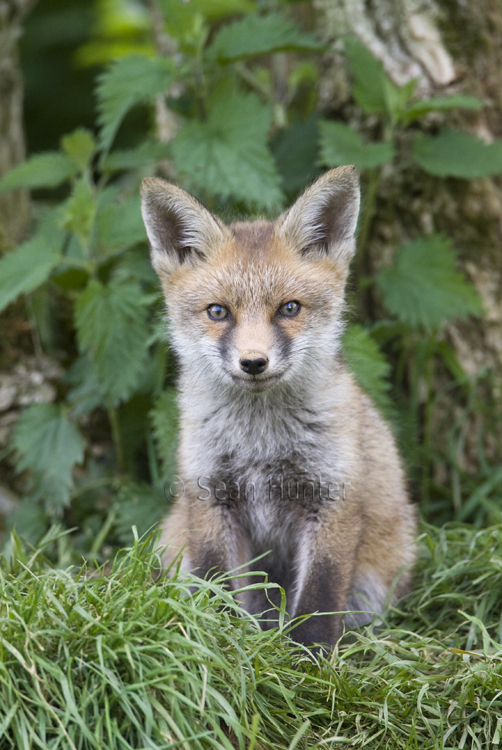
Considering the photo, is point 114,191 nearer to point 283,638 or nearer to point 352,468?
point 352,468

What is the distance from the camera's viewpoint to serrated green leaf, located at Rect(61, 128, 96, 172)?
4.27 metres

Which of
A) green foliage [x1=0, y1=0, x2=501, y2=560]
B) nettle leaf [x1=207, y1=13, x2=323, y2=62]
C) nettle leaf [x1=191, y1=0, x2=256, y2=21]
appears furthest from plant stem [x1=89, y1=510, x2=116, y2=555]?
nettle leaf [x1=191, y1=0, x2=256, y2=21]

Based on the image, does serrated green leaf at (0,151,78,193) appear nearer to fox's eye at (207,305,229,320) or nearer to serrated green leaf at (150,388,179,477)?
serrated green leaf at (150,388,179,477)

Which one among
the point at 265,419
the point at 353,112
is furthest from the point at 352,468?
the point at 353,112

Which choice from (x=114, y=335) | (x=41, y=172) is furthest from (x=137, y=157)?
(x=114, y=335)

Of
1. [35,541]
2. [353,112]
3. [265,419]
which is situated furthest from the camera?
[353,112]

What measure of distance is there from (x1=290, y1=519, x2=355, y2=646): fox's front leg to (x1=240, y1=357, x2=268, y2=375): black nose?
724mm

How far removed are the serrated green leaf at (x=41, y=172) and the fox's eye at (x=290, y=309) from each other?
221 cm

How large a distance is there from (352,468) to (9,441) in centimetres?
244

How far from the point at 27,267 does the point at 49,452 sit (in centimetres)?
104

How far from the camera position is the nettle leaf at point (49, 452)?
12.7 feet

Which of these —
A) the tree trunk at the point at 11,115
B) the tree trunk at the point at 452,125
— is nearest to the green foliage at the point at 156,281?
the tree trunk at the point at 452,125

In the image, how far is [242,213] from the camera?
14.3ft

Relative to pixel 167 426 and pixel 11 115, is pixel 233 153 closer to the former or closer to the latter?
pixel 167 426
